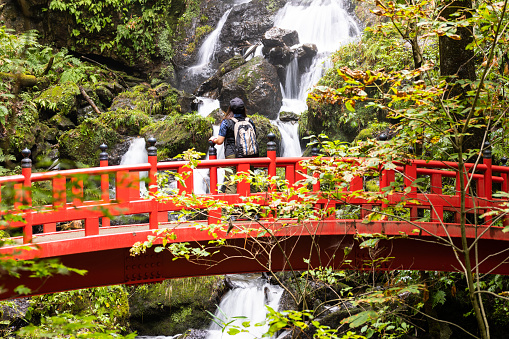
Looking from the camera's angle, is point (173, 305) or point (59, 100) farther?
point (59, 100)

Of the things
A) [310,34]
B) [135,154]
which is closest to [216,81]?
[135,154]

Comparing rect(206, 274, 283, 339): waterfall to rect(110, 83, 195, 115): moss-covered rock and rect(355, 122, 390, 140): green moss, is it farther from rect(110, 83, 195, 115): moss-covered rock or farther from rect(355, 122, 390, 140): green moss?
rect(110, 83, 195, 115): moss-covered rock

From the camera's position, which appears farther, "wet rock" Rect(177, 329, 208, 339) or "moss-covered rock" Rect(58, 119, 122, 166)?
"moss-covered rock" Rect(58, 119, 122, 166)

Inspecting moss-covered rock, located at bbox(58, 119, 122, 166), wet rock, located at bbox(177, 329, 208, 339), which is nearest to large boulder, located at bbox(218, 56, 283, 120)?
moss-covered rock, located at bbox(58, 119, 122, 166)

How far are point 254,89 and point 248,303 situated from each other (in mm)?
8465

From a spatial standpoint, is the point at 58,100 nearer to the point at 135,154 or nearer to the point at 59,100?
the point at 59,100

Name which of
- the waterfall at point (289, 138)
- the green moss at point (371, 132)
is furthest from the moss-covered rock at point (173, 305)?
the waterfall at point (289, 138)

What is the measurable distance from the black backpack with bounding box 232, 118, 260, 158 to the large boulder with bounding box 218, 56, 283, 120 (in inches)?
400

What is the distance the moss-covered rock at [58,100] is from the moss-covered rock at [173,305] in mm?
7612

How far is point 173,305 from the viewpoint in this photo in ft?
32.8

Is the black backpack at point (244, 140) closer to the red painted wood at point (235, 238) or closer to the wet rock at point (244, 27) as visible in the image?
the red painted wood at point (235, 238)

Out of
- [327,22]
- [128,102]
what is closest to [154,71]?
[128,102]

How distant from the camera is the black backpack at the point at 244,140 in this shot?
6004 millimetres

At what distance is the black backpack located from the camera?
19.7ft
